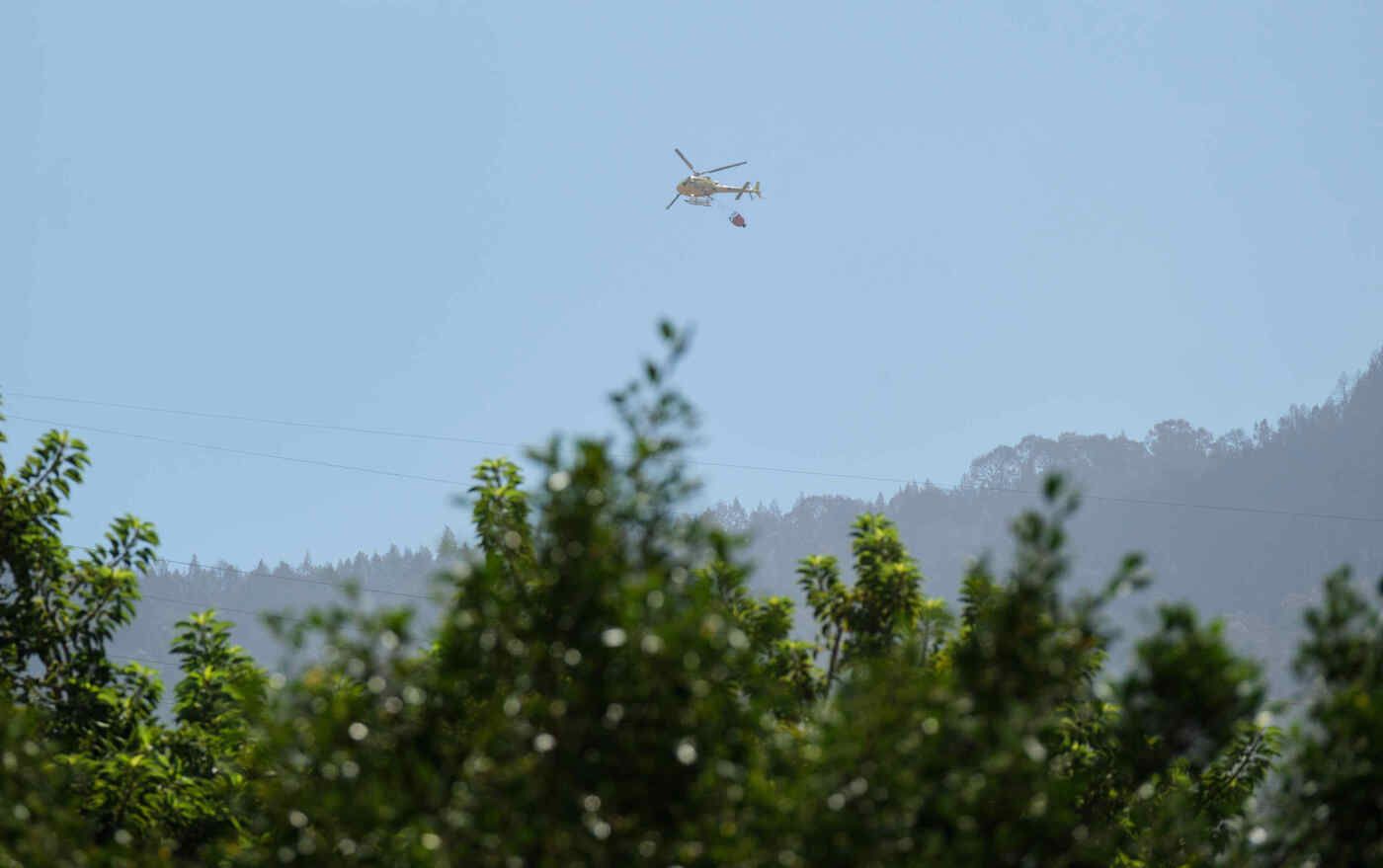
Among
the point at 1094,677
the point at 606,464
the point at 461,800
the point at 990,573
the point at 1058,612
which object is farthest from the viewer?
the point at 1094,677

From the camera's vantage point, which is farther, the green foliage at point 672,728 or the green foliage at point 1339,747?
the green foliage at point 1339,747

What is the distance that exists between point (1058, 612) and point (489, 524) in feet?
32.2

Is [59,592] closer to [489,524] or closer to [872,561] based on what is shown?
[489,524]

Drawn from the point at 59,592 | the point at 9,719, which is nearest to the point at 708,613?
the point at 9,719

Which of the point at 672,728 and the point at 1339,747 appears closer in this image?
the point at 672,728

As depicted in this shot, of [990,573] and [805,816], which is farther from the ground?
[990,573]

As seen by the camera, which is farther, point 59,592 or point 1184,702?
point 59,592

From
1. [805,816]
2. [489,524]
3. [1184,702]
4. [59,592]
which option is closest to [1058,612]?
[1184,702]

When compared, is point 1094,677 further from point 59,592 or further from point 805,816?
point 59,592

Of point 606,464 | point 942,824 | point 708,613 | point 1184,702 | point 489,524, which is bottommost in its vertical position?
point 942,824

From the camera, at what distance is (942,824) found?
8648mm

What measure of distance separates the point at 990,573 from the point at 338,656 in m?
4.59

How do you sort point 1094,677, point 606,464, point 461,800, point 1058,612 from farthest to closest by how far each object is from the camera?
point 1094,677
point 606,464
point 1058,612
point 461,800

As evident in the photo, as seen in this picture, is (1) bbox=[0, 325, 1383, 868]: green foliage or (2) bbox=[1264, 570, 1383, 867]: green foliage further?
(2) bbox=[1264, 570, 1383, 867]: green foliage
